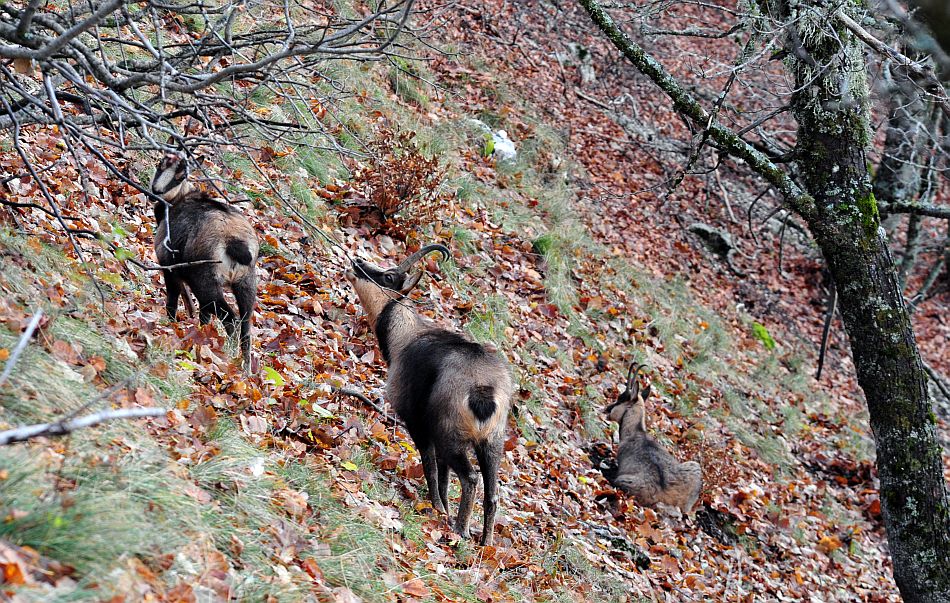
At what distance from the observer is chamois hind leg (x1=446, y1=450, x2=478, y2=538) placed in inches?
239

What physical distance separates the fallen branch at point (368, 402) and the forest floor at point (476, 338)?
10 cm

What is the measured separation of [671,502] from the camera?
30.4ft

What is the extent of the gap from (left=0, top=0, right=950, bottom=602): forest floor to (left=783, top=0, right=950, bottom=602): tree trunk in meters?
2.43

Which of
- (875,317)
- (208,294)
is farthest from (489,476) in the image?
(875,317)

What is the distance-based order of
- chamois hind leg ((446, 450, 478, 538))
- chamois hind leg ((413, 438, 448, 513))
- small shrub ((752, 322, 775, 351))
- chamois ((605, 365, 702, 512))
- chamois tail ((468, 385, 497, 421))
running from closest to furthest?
chamois tail ((468, 385, 497, 421)) < chamois hind leg ((446, 450, 478, 538)) < chamois hind leg ((413, 438, 448, 513)) < chamois ((605, 365, 702, 512)) < small shrub ((752, 322, 775, 351))

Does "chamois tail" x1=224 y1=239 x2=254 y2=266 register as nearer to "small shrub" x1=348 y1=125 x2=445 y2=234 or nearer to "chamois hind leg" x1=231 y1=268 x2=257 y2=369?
"chamois hind leg" x1=231 y1=268 x2=257 y2=369

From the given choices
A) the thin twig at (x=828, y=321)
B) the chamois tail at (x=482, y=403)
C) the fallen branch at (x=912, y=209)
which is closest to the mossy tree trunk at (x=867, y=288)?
A: the fallen branch at (x=912, y=209)

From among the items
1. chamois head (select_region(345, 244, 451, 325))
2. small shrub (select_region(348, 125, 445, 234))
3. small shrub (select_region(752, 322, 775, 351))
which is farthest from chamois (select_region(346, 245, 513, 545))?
small shrub (select_region(752, 322, 775, 351))

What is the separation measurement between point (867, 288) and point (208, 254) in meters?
5.07

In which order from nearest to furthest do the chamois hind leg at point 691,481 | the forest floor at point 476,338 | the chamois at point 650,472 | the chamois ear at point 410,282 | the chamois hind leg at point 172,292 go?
1. the forest floor at point 476,338
2. the chamois hind leg at point 172,292
3. the chamois ear at point 410,282
4. the chamois at point 650,472
5. the chamois hind leg at point 691,481

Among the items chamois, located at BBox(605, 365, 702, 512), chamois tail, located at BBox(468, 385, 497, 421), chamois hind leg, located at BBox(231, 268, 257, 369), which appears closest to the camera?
chamois tail, located at BBox(468, 385, 497, 421)

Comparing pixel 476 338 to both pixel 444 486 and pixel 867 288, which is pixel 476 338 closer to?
pixel 444 486

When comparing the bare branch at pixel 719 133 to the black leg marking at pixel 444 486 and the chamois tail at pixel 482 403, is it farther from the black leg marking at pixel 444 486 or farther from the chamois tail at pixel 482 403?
the black leg marking at pixel 444 486

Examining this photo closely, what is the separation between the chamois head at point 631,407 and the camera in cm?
977
